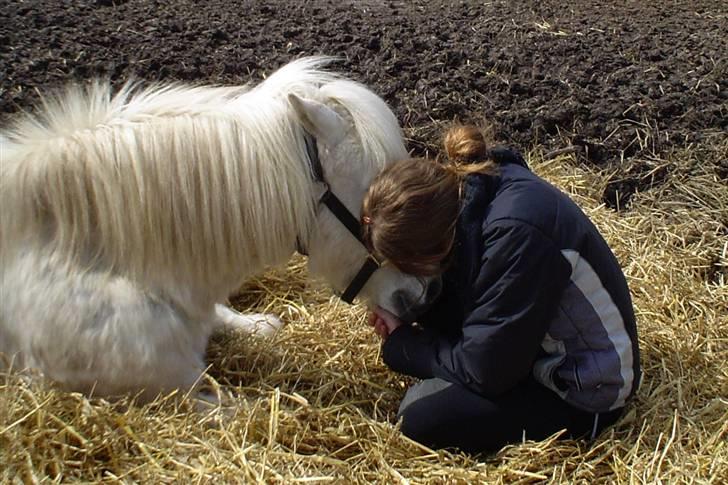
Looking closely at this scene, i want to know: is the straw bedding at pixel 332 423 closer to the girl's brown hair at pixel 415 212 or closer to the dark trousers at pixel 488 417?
the dark trousers at pixel 488 417

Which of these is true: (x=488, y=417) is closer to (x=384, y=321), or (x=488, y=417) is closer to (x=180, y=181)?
(x=384, y=321)

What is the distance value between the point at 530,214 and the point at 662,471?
0.87 m

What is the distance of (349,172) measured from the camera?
7.20ft

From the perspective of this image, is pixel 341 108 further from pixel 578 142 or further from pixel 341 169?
pixel 578 142

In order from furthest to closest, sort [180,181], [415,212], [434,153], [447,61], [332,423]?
[447,61] → [434,153] → [332,423] → [180,181] → [415,212]

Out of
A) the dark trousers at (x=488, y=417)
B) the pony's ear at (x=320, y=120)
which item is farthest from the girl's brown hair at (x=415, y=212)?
the dark trousers at (x=488, y=417)

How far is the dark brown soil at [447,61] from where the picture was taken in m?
4.09

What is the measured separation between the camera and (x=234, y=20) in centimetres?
505

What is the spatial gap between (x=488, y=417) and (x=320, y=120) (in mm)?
995

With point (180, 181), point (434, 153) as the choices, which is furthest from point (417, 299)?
point (434, 153)

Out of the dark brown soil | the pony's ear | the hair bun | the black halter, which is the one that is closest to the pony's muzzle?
the black halter

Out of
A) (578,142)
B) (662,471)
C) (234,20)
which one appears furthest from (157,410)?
(234,20)

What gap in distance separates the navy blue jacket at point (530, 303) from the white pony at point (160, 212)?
8.3 inches

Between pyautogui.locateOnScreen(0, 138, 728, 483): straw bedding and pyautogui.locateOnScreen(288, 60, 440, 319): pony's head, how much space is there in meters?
0.43
